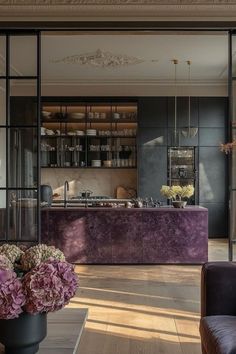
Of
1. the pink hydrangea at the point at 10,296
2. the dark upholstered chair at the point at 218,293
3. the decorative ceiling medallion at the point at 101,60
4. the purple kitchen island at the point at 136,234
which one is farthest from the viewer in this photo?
the decorative ceiling medallion at the point at 101,60

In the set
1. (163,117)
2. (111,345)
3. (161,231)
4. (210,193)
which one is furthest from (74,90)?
(111,345)

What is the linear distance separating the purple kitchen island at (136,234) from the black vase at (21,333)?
461 cm

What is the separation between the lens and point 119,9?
4555 millimetres

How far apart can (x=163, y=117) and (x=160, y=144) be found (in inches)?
21.9

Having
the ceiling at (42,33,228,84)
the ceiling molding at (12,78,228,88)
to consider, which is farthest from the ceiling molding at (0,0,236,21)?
the ceiling molding at (12,78,228,88)

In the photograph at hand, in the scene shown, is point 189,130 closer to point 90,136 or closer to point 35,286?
point 90,136

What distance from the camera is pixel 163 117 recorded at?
9.27 metres

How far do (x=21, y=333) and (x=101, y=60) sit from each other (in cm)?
654

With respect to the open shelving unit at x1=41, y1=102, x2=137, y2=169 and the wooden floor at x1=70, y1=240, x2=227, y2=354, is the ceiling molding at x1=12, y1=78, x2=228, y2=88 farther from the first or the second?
the wooden floor at x1=70, y1=240, x2=227, y2=354

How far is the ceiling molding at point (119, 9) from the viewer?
4504 mm

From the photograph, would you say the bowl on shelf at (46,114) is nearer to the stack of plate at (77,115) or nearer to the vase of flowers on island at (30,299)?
the stack of plate at (77,115)

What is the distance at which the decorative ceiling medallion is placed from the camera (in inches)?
290

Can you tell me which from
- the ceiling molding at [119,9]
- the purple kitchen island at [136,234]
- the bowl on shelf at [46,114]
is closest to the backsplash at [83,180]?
the bowl on shelf at [46,114]

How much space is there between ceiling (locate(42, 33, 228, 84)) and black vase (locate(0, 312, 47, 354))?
4.28 metres
